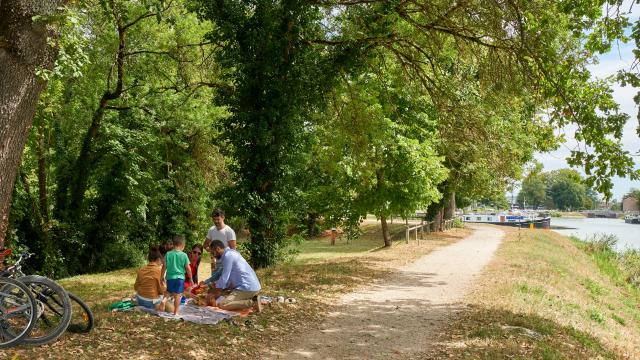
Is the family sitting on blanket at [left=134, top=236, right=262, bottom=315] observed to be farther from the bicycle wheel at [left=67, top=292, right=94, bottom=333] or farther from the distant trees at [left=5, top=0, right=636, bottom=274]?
the distant trees at [left=5, top=0, right=636, bottom=274]

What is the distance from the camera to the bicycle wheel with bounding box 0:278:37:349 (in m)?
6.01

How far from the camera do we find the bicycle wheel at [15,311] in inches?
237

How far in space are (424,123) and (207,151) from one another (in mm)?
9662

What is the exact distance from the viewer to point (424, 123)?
2402 cm

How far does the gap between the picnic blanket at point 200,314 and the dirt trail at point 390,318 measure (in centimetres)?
125

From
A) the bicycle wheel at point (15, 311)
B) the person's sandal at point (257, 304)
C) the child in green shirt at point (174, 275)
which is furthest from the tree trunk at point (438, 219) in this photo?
the bicycle wheel at point (15, 311)

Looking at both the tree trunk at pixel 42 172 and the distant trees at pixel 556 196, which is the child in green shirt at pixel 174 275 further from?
the distant trees at pixel 556 196

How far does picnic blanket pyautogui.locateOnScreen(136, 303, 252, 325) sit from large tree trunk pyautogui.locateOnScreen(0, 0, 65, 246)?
281cm

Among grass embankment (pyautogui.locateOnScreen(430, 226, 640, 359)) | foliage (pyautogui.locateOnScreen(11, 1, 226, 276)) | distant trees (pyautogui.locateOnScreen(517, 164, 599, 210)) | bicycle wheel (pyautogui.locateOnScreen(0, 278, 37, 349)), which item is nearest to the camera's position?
bicycle wheel (pyautogui.locateOnScreen(0, 278, 37, 349))

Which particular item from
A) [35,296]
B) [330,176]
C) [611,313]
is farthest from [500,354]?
[330,176]

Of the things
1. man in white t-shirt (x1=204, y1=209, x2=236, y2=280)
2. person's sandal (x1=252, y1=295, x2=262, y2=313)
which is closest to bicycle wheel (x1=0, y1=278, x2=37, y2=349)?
person's sandal (x1=252, y1=295, x2=262, y2=313)

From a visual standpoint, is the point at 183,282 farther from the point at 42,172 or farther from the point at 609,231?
the point at 609,231

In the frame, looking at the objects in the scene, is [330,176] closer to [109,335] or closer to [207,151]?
[207,151]

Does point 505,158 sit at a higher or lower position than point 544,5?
lower
